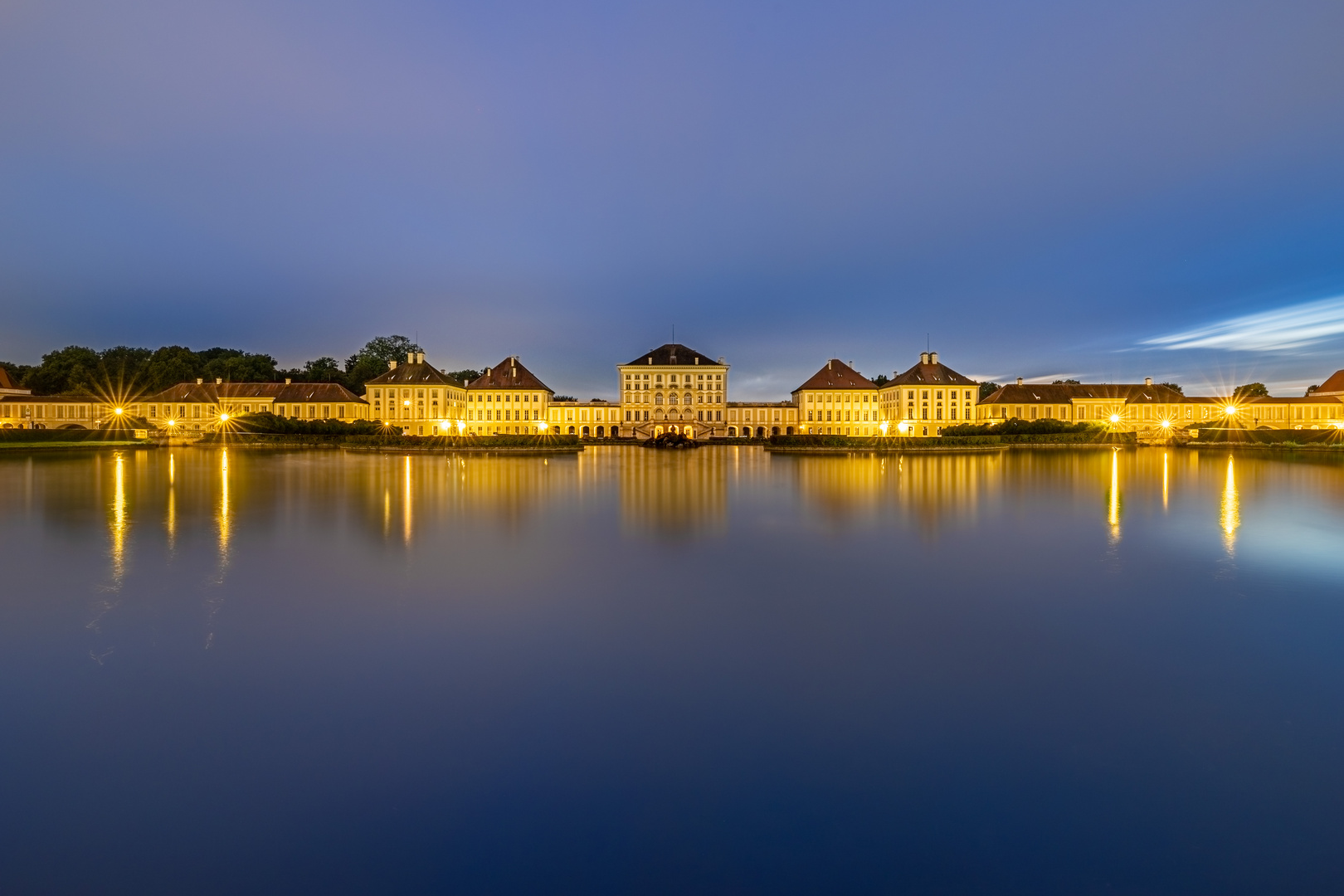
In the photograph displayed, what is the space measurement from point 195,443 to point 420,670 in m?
43.5

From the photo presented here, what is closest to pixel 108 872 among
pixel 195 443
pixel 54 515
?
pixel 54 515

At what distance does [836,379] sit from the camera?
63281mm

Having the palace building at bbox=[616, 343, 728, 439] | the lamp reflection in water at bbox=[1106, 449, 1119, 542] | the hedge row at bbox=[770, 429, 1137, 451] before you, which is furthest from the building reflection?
the palace building at bbox=[616, 343, 728, 439]

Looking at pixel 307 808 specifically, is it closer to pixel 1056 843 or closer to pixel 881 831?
pixel 881 831

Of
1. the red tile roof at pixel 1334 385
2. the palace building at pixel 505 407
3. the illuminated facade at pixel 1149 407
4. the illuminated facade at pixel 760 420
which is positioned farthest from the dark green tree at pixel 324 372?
the red tile roof at pixel 1334 385

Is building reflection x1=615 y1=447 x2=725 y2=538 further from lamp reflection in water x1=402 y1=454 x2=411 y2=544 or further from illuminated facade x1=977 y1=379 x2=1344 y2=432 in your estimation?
illuminated facade x1=977 y1=379 x2=1344 y2=432

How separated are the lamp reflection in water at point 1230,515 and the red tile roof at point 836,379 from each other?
42.1 meters

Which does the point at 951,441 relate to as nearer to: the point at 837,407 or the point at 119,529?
the point at 837,407

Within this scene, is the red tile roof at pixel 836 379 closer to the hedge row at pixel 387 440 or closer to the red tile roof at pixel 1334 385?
the hedge row at pixel 387 440

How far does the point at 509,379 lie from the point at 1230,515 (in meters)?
56.2

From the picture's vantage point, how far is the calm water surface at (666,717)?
10.5ft

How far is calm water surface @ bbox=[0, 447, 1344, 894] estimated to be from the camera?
126 inches

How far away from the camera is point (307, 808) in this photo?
3.50 m

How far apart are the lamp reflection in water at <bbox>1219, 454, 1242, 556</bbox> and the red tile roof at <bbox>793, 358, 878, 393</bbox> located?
138 feet
